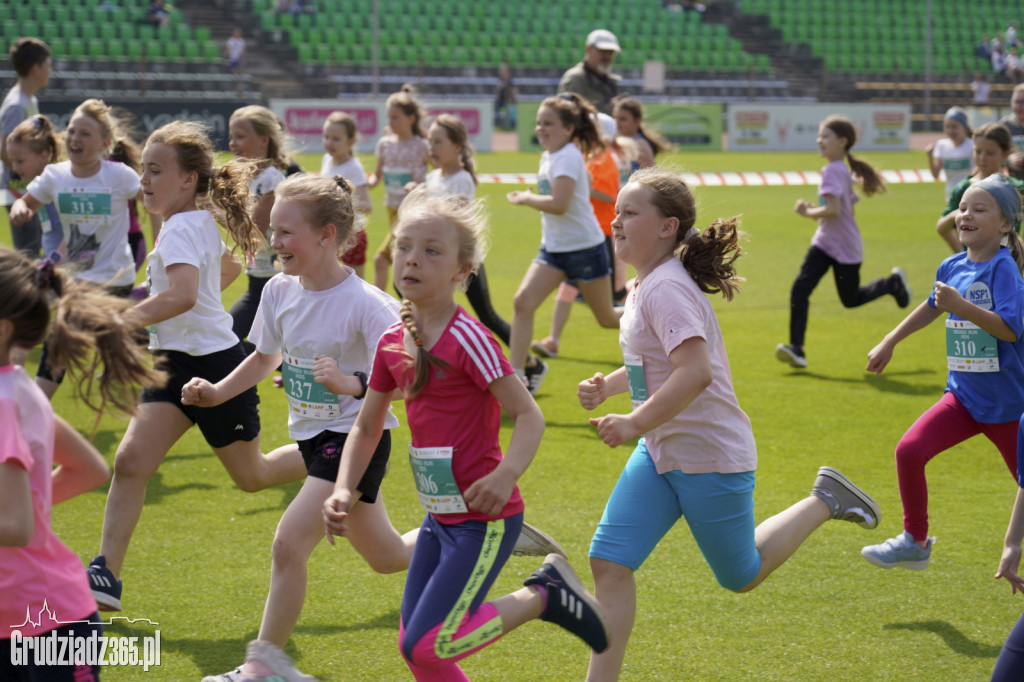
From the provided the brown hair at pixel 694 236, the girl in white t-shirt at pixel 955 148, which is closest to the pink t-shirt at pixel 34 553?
the brown hair at pixel 694 236

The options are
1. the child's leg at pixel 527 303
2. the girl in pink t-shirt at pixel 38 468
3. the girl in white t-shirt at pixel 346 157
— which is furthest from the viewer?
the girl in white t-shirt at pixel 346 157

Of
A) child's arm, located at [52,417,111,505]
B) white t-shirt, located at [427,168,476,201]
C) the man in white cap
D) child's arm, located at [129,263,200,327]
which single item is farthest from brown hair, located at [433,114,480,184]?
child's arm, located at [52,417,111,505]

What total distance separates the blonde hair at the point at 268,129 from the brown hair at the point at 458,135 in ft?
6.33

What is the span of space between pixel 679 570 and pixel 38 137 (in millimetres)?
5093

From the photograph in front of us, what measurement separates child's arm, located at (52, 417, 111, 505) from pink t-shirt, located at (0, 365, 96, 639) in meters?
0.09

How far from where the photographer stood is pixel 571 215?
793cm

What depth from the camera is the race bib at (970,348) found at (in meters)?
4.54

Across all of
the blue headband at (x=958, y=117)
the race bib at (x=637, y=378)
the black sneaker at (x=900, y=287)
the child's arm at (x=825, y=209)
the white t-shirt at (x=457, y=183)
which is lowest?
the black sneaker at (x=900, y=287)

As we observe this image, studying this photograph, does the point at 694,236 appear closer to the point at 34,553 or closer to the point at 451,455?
the point at 451,455

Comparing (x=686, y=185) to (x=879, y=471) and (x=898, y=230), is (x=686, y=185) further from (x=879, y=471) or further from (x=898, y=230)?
(x=898, y=230)

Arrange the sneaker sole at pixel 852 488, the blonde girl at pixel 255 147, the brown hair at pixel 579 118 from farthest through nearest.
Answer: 1. the brown hair at pixel 579 118
2. the blonde girl at pixel 255 147
3. the sneaker sole at pixel 852 488

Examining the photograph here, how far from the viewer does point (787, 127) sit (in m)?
32.8

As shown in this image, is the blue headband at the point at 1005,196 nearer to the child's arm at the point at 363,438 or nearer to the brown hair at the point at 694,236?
the brown hair at the point at 694,236

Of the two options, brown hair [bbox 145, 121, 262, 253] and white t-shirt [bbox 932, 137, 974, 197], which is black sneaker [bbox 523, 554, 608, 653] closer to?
brown hair [bbox 145, 121, 262, 253]
